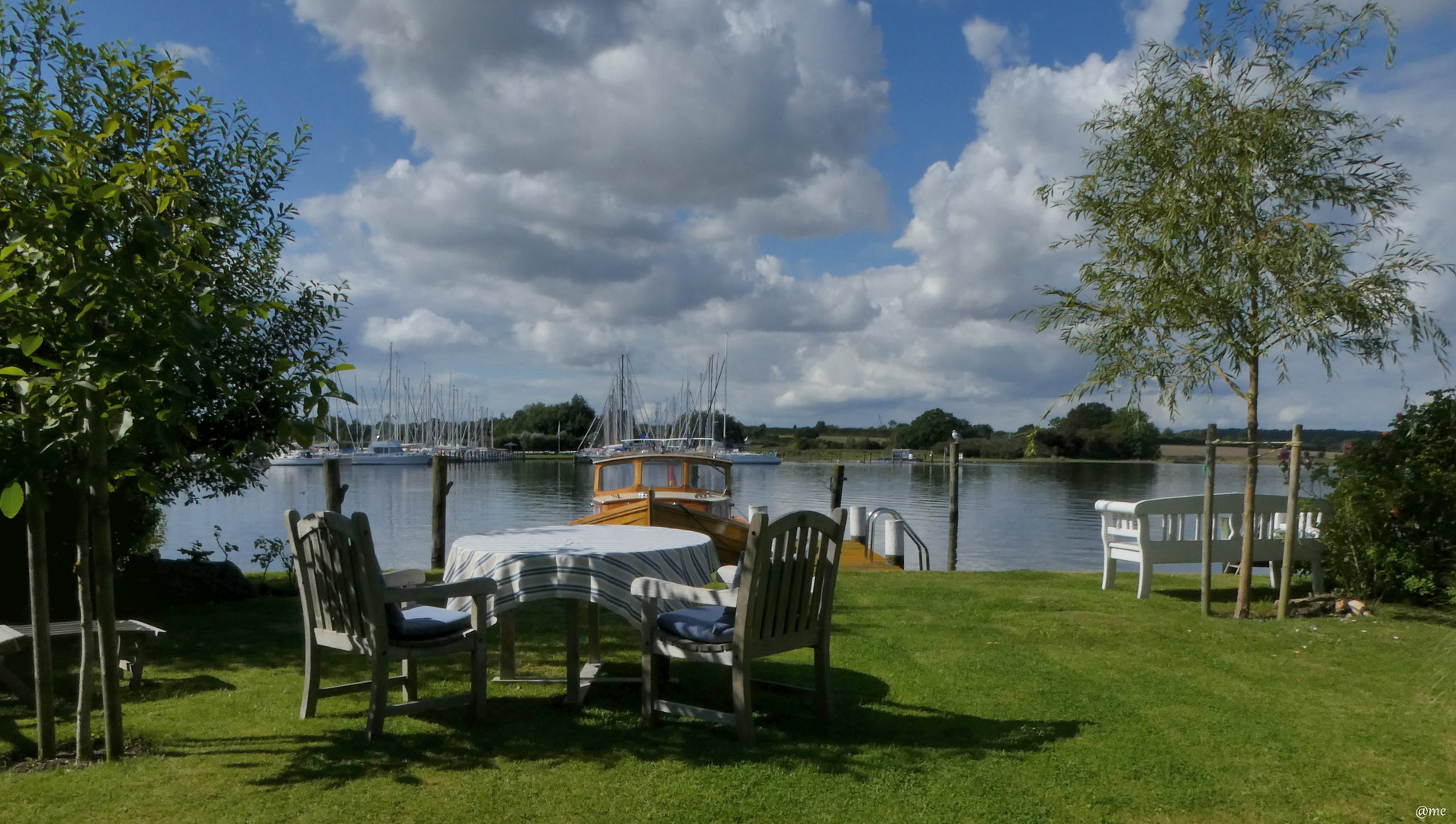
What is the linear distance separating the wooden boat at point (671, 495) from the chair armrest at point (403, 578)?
9.69 meters

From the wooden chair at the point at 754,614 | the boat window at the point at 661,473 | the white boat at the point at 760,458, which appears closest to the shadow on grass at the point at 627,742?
the wooden chair at the point at 754,614

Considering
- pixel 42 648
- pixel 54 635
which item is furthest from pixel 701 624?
pixel 54 635

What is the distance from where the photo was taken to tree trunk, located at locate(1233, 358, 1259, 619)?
815 centimetres

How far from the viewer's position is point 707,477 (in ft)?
58.6

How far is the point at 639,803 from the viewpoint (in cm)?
367

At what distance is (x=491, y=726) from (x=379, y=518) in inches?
1127

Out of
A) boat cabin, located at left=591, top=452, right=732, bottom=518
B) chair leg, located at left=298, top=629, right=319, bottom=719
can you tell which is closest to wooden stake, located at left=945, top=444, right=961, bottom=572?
boat cabin, located at left=591, top=452, right=732, bottom=518

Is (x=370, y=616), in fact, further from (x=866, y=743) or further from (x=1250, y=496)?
(x=1250, y=496)

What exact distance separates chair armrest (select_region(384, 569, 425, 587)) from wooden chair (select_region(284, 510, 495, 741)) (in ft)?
0.95

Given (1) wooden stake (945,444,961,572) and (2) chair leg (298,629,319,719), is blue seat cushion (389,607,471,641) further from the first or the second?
(1) wooden stake (945,444,961,572)

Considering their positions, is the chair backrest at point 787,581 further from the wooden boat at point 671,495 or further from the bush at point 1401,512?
the wooden boat at point 671,495

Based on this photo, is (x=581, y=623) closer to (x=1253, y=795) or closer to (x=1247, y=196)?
(x=1253, y=795)

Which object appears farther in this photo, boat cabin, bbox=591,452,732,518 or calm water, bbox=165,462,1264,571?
calm water, bbox=165,462,1264,571

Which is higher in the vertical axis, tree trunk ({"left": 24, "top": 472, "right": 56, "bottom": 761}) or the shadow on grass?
tree trunk ({"left": 24, "top": 472, "right": 56, "bottom": 761})
